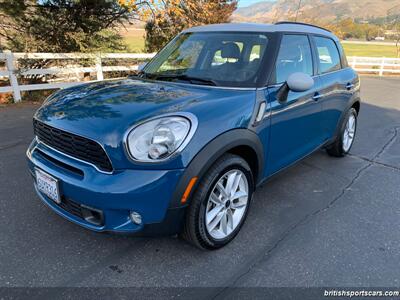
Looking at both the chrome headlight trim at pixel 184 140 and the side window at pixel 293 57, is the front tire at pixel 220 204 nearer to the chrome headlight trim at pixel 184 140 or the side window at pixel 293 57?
the chrome headlight trim at pixel 184 140

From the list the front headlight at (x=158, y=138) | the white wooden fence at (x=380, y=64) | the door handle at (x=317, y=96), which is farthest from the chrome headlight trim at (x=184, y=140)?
the white wooden fence at (x=380, y=64)

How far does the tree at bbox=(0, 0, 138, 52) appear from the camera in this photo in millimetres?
8234

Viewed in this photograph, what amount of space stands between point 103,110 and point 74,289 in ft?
3.90

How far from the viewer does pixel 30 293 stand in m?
2.03

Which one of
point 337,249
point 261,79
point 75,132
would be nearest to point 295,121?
point 261,79

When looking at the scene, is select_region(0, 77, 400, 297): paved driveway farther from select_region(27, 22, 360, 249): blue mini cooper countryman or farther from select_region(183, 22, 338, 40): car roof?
select_region(183, 22, 338, 40): car roof

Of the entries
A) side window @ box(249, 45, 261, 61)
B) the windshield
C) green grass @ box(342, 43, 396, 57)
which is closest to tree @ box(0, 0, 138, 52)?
the windshield

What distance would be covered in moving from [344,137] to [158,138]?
11.3 ft

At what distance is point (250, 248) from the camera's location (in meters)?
2.56

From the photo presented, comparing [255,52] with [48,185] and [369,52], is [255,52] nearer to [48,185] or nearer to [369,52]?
[48,185]

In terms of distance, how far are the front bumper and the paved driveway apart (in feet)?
1.15

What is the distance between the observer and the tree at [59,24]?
823cm

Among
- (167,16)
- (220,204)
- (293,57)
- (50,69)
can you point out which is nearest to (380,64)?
(167,16)

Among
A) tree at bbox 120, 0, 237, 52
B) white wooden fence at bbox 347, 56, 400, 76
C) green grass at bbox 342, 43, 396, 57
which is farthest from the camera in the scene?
green grass at bbox 342, 43, 396, 57
